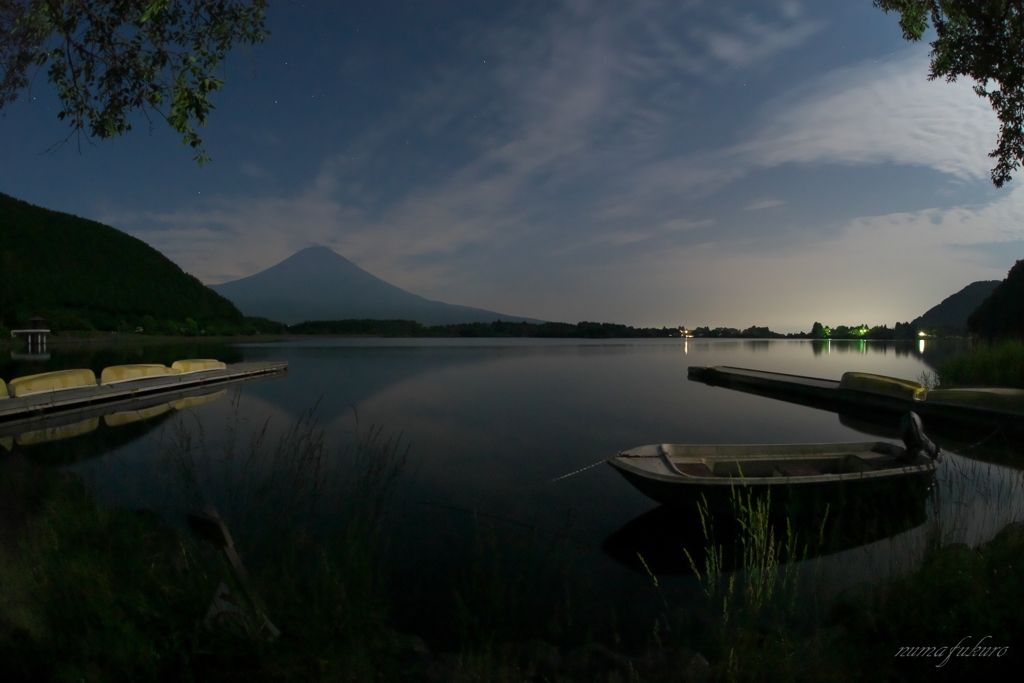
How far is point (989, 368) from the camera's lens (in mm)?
17750

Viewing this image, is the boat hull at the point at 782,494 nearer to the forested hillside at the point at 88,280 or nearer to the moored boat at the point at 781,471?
the moored boat at the point at 781,471

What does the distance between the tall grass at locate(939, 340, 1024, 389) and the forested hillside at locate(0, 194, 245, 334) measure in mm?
81052

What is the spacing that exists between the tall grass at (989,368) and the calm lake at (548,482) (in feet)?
14.1

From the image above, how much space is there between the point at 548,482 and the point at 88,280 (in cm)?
10597

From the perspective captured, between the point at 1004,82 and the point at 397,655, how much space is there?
1083 cm

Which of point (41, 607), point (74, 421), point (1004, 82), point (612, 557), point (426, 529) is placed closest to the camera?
point (41, 607)

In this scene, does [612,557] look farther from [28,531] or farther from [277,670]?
[28,531]

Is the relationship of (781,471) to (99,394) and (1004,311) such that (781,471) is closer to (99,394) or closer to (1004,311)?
(99,394)

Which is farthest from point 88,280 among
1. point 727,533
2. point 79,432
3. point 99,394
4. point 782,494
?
point 782,494

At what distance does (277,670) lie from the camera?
8.96ft

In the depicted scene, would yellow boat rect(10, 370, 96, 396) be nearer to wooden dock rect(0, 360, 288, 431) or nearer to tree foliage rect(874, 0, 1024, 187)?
wooden dock rect(0, 360, 288, 431)

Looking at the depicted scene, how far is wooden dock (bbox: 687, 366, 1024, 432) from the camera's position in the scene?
13.4 meters

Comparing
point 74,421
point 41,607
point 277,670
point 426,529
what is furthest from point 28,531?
point 74,421

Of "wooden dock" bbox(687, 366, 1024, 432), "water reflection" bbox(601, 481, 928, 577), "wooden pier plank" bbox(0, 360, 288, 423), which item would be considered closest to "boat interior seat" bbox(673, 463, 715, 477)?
"water reflection" bbox(601, 481, 928, 577)
